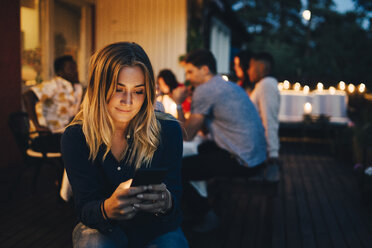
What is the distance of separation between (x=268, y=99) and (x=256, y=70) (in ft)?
1.93

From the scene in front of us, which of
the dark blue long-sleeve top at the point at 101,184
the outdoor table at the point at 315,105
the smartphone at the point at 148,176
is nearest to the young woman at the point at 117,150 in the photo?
the dark blue long-sleeve top at the point at 101,184

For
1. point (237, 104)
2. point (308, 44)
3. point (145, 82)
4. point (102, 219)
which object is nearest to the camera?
point (102, 219)

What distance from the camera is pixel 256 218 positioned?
13.6 ft

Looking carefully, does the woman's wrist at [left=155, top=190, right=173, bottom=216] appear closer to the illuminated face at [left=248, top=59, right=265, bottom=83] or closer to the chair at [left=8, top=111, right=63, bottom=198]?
the chair at [left=8, top=111, right=63, bottom=198]

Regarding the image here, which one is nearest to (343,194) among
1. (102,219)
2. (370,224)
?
(370,224)

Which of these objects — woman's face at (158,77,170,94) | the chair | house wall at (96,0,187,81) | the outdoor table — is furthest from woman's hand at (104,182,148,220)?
the outdoor table

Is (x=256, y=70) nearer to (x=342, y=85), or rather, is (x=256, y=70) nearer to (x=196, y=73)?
(x=196, y=73)

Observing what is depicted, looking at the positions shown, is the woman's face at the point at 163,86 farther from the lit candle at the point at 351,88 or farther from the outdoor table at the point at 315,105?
the lit candle at the point at 351,88

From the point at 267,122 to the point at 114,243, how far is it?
302 cm

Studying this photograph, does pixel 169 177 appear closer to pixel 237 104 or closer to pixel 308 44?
pixel 237 104

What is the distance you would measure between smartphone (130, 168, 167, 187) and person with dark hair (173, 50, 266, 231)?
1938 mm

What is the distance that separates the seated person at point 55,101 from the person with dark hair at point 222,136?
1.59 meters

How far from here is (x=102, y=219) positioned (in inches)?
69.2

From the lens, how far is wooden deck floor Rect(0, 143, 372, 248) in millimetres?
3489
